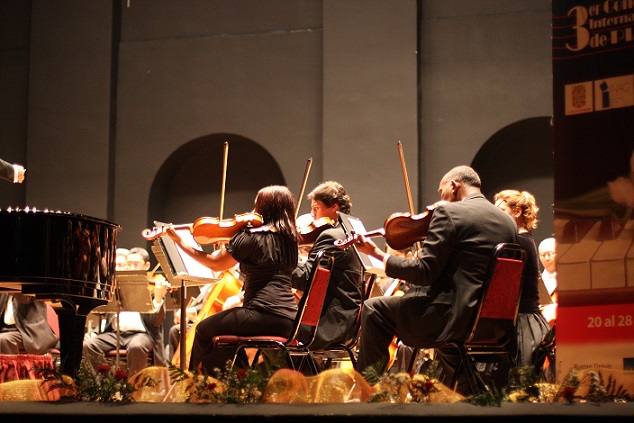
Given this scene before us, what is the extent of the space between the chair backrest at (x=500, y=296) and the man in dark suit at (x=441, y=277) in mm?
60

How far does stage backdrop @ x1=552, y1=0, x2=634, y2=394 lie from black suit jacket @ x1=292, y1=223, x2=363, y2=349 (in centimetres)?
171

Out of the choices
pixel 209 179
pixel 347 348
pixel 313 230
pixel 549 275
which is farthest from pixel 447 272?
pixel 209 179

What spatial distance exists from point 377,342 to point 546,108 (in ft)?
16.8

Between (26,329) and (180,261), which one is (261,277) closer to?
(180,261)

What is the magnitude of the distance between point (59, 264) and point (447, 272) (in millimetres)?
1793

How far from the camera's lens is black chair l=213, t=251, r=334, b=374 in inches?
165

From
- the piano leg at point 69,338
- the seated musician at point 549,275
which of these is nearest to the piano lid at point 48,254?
the piano leg at point 69,338

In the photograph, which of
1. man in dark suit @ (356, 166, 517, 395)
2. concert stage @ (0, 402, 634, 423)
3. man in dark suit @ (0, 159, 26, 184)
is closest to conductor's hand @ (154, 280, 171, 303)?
man in dark suit @ (0, 159, 26, 184)

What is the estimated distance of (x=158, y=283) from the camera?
6.92 meters

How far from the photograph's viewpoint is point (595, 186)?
125 inches

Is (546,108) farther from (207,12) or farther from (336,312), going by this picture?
(336,312)

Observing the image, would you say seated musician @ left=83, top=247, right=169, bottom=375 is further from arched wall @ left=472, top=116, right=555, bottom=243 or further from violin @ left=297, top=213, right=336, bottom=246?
arched wall @ left=472, top=116, right=555, bottom=243

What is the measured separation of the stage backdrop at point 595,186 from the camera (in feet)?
10.3
